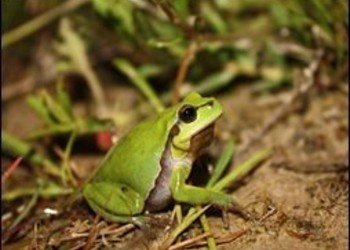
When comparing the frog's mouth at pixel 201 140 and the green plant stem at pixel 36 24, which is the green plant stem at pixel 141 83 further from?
the frog's mouth at pixel 201 140

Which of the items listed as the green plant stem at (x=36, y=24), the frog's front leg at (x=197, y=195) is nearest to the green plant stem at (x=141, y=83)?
the green plant stem at (x=36, y=24)

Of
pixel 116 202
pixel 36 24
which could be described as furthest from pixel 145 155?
pixel 36 24

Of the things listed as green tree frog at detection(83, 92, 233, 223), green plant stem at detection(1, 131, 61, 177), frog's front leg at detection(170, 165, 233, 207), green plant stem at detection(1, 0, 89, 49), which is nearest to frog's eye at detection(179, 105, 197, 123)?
green tree frog at detection(83, 92, 233, 223)

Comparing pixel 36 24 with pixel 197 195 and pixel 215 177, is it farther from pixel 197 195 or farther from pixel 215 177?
pixel 197 195

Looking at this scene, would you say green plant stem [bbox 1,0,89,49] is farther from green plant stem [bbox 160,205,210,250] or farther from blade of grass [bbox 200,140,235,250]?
green plant stem [bbox 160,205,210,250]

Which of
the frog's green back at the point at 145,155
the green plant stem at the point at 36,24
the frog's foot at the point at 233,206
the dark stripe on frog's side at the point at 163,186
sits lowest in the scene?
the frog's foot at the point at 233,206

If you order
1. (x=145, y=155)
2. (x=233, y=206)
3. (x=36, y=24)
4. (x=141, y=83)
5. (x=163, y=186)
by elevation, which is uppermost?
(x=36, y=24)
